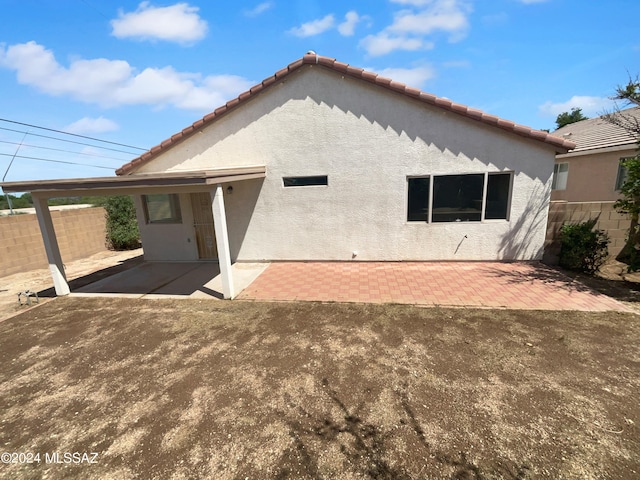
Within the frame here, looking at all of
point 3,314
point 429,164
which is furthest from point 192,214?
point 429,164

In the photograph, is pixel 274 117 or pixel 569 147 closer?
pixel 569 147

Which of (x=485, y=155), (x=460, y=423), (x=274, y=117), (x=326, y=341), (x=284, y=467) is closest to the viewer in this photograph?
(x=284, y=467)

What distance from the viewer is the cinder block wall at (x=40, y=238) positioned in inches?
356

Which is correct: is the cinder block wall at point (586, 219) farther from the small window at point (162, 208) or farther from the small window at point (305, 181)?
the small window at point (162, 208)

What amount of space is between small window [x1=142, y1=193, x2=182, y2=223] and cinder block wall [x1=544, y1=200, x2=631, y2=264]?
11446 millimetres

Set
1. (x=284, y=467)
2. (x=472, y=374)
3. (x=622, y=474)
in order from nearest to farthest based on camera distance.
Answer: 1. (x=622, y=474)
2. (x=284, y=467)
3. (x=472, y=374)

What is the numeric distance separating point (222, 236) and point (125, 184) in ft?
7.33

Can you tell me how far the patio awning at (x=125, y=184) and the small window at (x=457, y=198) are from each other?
5.58 m

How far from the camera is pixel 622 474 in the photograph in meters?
2.34

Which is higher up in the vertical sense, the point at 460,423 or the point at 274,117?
the point at 274,117

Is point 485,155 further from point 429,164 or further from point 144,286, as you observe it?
point 144,286

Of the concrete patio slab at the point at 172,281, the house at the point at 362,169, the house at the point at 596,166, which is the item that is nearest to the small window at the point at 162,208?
the house at the point at 362,169

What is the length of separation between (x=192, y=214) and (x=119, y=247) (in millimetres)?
6330

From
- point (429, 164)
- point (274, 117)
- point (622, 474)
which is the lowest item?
point (622, 474)
